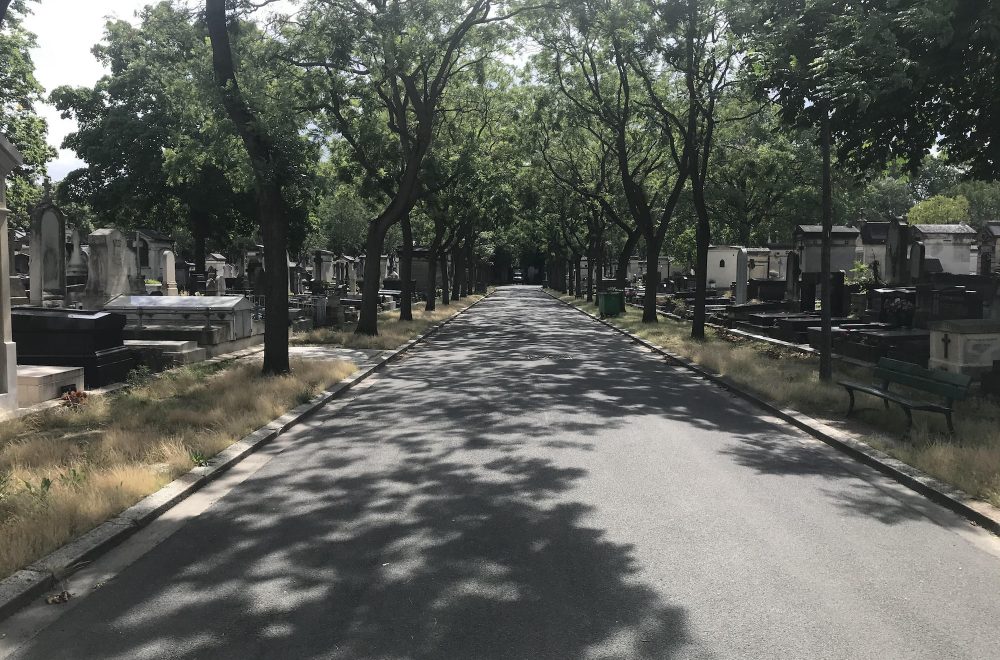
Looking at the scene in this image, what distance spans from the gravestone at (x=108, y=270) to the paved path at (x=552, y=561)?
13.8 m

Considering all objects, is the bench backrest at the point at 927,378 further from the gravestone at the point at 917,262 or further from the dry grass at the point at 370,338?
the gravestone at the point at 917,262

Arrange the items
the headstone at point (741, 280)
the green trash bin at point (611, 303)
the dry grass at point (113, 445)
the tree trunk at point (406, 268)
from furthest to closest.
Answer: the green trash bin at point (611, 303)
the headstone at point (741, 280)
the tree trunk at point (406, 268)
the dry grass at point (113, 445)

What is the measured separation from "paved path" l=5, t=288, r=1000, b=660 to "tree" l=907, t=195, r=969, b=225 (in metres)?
58.8

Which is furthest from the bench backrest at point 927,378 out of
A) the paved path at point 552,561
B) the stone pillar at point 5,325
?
the stone pillar at point 5,325

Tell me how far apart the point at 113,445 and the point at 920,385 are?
28.0 ft

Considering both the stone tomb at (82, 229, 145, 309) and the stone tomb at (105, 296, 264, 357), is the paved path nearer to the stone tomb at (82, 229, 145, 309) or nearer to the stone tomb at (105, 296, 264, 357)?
the stone tomb at (105, 296, 264, 357)

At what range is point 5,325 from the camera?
9141 millimetres

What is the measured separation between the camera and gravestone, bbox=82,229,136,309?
63.8 feet

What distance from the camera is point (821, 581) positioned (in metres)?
4.43

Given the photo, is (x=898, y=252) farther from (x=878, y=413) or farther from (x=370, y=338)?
(x=370, y=338)

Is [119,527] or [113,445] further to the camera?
[113,445]

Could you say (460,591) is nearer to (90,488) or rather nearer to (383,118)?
(90,488)

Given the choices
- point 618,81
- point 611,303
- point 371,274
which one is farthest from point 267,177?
point 611,303

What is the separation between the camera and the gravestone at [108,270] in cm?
1944
